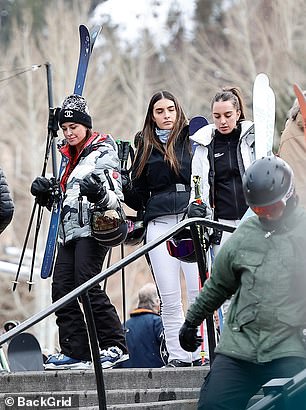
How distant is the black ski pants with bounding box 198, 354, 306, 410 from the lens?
5.41 metres

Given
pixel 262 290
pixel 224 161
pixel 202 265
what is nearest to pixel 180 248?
pixel 202 265

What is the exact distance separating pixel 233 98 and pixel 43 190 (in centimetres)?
143

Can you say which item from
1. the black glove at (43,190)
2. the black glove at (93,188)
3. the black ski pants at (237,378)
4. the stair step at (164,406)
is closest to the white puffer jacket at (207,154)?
the black glove at (93,188)

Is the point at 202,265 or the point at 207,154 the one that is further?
the point at 207,154

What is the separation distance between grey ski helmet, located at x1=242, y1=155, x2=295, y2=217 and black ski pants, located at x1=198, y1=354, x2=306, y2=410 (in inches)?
27.1

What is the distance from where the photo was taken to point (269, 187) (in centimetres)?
550

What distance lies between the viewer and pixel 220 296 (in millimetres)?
5703

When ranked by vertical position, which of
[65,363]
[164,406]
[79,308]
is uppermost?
[79,308]

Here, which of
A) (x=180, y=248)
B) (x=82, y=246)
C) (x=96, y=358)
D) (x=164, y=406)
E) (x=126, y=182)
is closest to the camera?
(x=96, y=358)

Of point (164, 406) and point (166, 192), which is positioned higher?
point (166, 192)

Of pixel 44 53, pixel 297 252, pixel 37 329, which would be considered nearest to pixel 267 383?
pixel 297 252

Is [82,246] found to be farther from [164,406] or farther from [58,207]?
[164,406]

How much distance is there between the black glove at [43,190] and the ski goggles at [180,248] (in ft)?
3.48

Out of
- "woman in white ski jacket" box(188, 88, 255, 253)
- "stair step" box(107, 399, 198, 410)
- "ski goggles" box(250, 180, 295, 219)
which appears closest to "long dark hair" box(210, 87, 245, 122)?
"woman in white ski jacket" box(188, 88, 255, 253)
